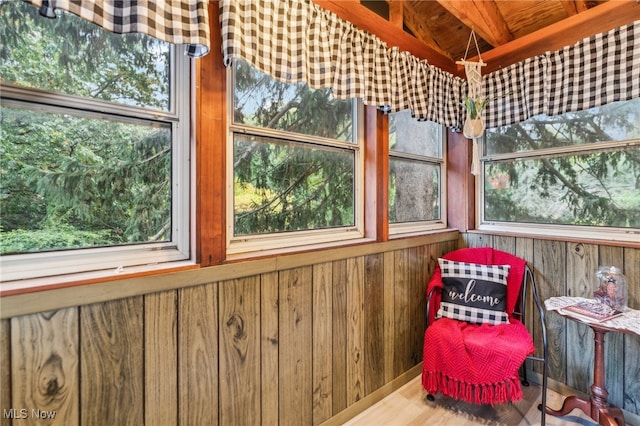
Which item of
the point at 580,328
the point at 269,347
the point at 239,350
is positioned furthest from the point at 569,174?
the point at 239,350

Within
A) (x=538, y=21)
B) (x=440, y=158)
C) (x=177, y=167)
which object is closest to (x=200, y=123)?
(x=177, y=167)

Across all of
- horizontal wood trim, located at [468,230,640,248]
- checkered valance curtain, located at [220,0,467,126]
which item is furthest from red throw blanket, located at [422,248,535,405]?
checkered valance curtain, located at [220,0,467,126]

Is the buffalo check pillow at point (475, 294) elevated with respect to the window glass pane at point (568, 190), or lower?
lower

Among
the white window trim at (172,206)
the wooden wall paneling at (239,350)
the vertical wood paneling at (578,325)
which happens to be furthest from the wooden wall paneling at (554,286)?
the white window trim at (172,206)

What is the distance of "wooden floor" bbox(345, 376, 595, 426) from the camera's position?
5.55 ft

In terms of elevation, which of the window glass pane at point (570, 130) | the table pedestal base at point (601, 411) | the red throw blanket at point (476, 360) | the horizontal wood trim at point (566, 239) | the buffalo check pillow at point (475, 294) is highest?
the window glass pane at point (570, 130)

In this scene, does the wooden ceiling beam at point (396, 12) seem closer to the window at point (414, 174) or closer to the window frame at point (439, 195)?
the window at point (414, 174)

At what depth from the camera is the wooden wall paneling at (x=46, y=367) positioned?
34.8 inches

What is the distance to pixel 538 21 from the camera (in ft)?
7.25

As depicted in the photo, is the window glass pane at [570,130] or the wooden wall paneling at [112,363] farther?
the window glass pane at [570,130]

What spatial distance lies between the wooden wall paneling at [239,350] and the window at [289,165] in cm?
21

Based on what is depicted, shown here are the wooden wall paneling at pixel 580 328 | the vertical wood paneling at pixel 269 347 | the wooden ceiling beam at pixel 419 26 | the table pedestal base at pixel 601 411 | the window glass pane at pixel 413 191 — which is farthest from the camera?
the wooden ceiling beam at pixel 419 26

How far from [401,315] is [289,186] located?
118cm

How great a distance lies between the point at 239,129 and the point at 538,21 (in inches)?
94.6
